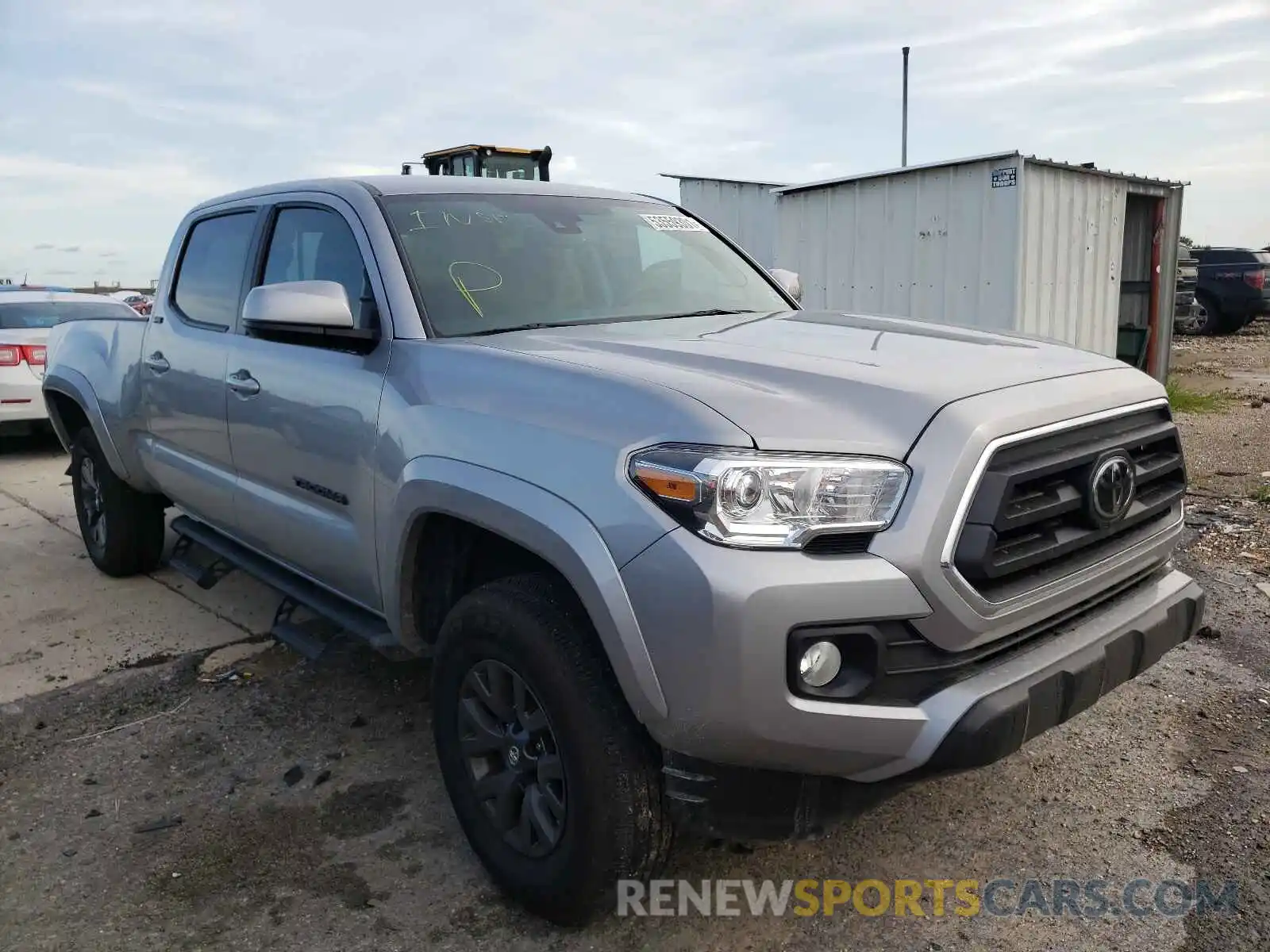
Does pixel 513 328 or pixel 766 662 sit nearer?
pixel 766 662

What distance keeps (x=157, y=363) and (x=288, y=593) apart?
1.49m

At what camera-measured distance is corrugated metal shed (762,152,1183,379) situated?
956 cm

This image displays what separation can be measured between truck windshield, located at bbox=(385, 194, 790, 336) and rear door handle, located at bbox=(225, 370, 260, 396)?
82 centimetres

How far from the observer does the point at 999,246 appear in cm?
954

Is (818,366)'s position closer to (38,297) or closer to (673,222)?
(673,222)

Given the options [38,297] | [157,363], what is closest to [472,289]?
[157,363]

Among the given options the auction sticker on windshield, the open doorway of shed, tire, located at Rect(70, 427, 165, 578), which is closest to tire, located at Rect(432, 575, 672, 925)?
the auction sticker on windshield

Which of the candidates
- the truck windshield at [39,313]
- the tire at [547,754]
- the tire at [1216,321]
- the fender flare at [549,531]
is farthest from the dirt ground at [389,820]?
the tire at [1216,321]

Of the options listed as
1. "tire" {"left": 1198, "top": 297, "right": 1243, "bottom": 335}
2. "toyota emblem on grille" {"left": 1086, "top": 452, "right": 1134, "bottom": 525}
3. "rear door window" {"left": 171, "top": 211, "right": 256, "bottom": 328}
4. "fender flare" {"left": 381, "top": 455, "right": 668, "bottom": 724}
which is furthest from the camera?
"tire" {"left": 1198, "top": 297, "right": 1243, "bottom": 335}

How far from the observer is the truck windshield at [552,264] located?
318 centimetres

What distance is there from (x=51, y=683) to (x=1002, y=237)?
8375 millimetres

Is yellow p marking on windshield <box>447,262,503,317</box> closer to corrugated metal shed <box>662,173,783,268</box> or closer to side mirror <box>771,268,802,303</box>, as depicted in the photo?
side mirror <box>771,268,802,303</box>

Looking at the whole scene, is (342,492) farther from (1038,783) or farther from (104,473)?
(104,473)

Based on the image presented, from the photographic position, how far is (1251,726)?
3.53m
